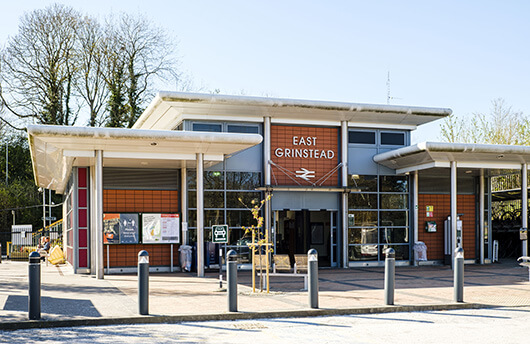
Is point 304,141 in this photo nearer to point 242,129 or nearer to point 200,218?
point 242,129

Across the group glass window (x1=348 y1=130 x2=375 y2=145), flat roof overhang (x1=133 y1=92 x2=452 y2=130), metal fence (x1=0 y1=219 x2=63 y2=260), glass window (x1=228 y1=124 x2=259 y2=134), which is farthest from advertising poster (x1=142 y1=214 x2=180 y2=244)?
metal fence (x1=0 y1=219 x2=63 y2=260)

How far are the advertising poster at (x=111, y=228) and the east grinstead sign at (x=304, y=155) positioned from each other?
16.9 feet

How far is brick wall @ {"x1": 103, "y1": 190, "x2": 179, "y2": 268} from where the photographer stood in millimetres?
20234

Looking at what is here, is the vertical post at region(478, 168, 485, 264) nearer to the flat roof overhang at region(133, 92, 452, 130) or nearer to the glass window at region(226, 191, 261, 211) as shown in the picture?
the flat roof overhang at region(133, 92, 452, 130)

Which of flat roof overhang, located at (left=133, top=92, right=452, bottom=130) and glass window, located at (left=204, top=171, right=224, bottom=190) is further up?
flat roof overhang, located at (left=133, top=92, right=452, bottom=130)

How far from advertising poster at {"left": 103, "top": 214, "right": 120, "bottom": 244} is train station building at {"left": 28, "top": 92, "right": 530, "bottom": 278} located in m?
0.03

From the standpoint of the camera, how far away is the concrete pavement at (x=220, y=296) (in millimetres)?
10609

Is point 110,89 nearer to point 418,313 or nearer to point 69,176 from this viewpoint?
point 69,176

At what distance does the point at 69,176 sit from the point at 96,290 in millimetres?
10865

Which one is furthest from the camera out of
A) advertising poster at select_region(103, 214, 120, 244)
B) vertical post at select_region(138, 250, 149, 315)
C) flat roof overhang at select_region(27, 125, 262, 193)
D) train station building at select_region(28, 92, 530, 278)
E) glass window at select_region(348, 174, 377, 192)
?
glass window at select_region(348, 174, 377, 192)

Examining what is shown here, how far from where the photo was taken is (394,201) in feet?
75.3

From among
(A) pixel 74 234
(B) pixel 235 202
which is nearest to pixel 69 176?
(A) pixel 74 234

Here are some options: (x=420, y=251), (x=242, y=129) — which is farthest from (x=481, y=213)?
(x=242, y=129)

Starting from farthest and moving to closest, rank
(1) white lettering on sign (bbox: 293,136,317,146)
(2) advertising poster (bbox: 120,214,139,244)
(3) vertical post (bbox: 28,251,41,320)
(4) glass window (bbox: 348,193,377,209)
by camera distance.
Answer: 1. (4) glass window (bbox: 348,193,377,209)
2. (1) white lettering on sign (bbox: 293,136,317,146)
3. (2) advertising poster (bbox: 120,214,139,244)
4. (3) vertical post (bbox: 28,251,41,320)
